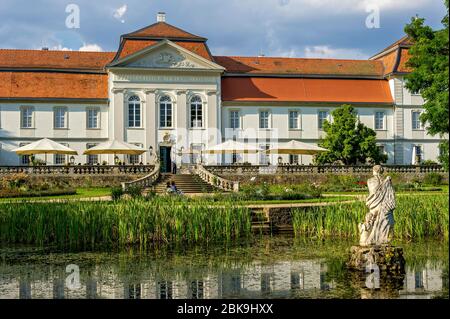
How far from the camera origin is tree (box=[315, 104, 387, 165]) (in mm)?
38375

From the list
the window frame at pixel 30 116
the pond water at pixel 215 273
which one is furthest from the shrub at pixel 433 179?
the window frame at pixel 30 116

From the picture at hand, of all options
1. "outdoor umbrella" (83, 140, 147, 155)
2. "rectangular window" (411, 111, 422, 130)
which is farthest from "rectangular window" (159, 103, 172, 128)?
"rectangular window" (411, 111, 422, 130)

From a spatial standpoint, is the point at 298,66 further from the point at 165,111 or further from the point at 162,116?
the point at 162,116

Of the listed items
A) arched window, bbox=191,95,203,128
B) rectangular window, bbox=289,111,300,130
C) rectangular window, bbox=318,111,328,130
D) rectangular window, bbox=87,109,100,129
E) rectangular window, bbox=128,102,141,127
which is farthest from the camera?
rectangular window, bbox=318,111,328,130

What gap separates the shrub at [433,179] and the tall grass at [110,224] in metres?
21.6

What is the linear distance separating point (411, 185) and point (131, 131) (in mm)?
19139

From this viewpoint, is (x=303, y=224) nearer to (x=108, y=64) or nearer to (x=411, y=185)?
(x=411, y=185)

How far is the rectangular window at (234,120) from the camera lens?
43094mm

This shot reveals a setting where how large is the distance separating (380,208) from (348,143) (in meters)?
27.0

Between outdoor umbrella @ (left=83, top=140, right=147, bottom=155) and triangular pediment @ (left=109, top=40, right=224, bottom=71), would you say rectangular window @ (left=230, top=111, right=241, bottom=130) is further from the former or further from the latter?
outdoor umbrella @ (left=83, top=140, right=147, bottom=155)

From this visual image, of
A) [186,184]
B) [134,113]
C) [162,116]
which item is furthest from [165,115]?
[186,184]

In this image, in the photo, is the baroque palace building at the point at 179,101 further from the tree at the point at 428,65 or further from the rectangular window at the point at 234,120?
the tree at the point at 428,65

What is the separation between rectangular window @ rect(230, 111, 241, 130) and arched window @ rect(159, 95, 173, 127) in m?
4.27

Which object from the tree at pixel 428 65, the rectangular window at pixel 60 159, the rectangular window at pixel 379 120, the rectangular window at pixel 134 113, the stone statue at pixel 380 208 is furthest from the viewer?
the rectangular window at pixel 379 120
